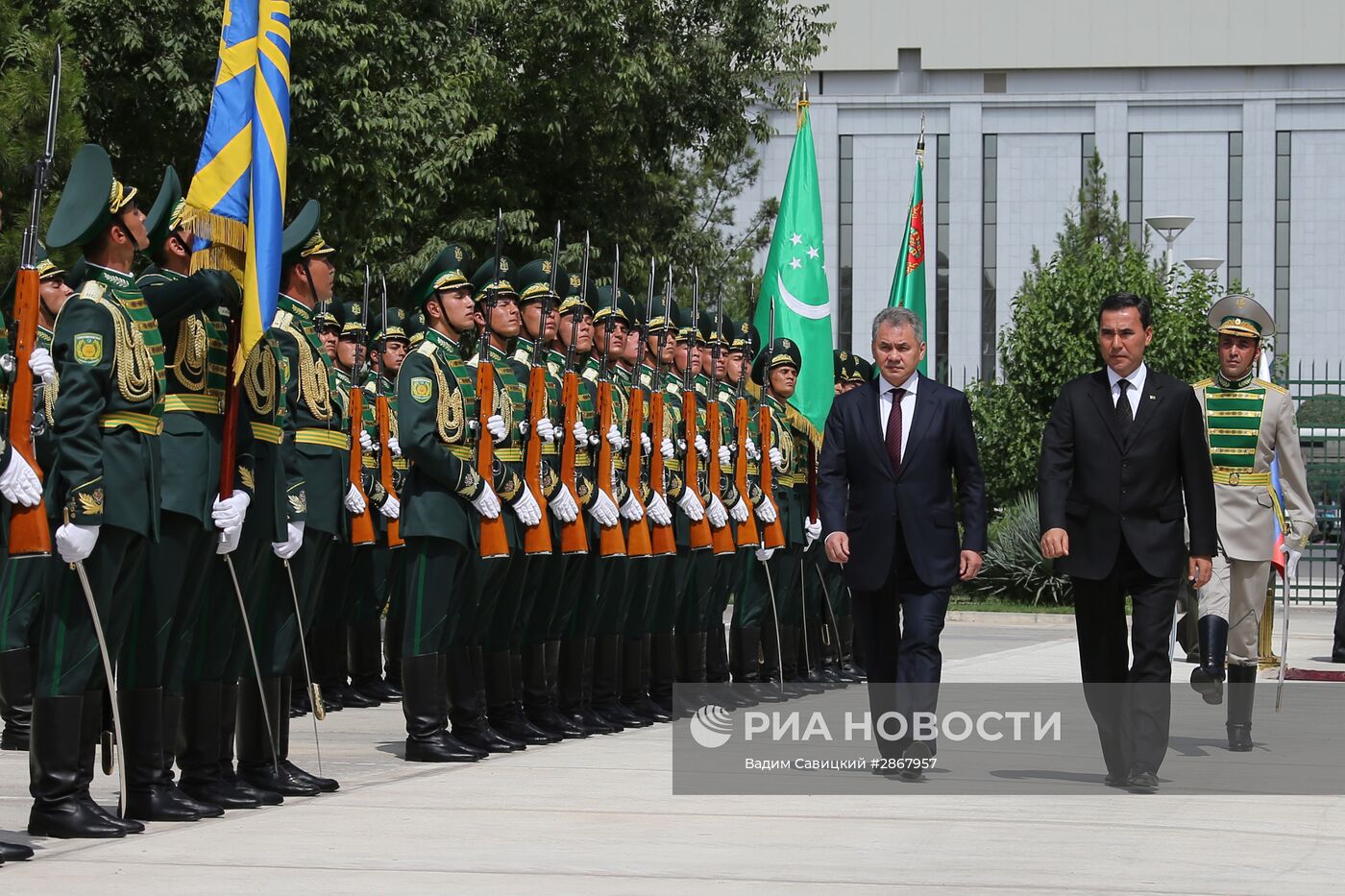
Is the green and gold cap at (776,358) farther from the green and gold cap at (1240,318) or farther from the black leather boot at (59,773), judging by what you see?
the black leather boot at (59,773)

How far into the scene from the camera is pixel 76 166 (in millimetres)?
6469

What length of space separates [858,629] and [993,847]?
2162mm

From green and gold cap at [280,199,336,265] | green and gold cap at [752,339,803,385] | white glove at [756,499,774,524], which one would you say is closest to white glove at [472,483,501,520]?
green and gold cap at [280,199,336,265]

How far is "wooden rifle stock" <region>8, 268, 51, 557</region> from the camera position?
583cm

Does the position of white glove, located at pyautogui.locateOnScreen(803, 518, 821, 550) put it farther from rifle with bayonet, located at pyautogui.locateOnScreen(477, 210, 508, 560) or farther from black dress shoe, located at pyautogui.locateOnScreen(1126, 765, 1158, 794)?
black dress shoe, located at pyautogui.locateOnScreen(1126, 765, 1158, 794)

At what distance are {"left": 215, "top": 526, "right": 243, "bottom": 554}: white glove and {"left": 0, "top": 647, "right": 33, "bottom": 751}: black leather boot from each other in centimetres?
221

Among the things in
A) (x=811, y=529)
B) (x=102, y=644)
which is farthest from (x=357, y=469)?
(x=102, y=644)

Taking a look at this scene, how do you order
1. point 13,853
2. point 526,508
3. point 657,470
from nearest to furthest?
1. point 13,853
2. point 526,508
3. point 657,470

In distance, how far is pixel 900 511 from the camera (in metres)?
8.20

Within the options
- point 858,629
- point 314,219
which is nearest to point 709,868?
point 858,629

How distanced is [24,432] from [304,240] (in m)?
2.09

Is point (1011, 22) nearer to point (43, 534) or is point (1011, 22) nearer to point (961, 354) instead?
point (961, 354)

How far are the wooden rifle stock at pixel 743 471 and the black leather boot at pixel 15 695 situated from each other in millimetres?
4090

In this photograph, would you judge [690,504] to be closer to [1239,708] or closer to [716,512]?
[716,512]
